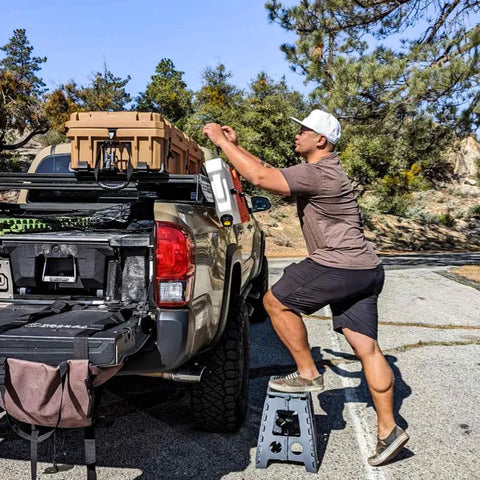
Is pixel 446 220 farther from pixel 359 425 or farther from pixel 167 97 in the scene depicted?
pixel 359 425

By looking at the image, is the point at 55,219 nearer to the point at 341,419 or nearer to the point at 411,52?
the point at 341,419

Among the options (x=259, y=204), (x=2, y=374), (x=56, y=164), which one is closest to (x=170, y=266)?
(x=2, y=374)

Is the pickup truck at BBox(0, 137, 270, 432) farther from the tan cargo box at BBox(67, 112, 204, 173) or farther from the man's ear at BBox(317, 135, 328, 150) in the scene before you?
the man's ear at BBox(317, 135, 328, 150)

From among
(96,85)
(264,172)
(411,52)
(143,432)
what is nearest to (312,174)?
(264,172)

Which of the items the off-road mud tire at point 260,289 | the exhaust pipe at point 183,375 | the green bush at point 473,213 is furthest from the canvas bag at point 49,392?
the green bush at point 473,213

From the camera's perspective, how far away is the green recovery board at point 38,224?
4059 mm

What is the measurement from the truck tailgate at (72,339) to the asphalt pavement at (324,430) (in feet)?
1.76

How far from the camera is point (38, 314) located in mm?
2896

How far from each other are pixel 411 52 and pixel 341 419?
10.3m

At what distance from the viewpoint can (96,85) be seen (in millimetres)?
38344

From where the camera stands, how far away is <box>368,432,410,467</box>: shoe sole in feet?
10.3

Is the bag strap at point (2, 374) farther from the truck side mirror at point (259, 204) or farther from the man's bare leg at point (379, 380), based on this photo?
the truck side mirror at point (259, 204)

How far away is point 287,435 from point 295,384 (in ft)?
0.94

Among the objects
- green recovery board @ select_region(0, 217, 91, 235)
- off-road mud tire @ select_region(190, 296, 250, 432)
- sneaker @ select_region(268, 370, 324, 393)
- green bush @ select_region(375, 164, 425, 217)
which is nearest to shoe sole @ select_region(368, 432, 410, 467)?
sneaker @ select_region(268, 370, 324, 393)
